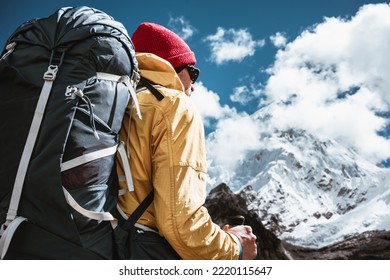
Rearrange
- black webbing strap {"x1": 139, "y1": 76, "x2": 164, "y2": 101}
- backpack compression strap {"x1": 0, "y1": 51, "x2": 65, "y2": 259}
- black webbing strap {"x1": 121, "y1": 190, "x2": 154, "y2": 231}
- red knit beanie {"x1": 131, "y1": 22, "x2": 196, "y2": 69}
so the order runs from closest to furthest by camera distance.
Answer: backpack compression strap {"x1": 0, "y1": 51, "x2": 65, "y2": 259} < black webbing strap {"x1": 121, "y1": 190, "x2": 154, "y2": 231} < black webbing strap {"x1": 139, "y1": 76, "x2": 164, "y2": 101} < red knit beanie {"x1": 131, "y1": 22, "x2": 196, "y2": 69}

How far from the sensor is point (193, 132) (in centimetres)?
223

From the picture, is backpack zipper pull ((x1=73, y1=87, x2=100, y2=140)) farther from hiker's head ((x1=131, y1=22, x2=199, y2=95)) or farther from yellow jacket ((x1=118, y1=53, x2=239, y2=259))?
hiker's head ((x1=131, y1=22, x2=199, y2=95))

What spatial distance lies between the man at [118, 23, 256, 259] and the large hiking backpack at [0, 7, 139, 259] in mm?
140

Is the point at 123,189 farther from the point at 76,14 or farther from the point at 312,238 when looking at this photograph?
the point at 312,238

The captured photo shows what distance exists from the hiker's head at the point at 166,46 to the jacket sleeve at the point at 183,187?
2.24 feet

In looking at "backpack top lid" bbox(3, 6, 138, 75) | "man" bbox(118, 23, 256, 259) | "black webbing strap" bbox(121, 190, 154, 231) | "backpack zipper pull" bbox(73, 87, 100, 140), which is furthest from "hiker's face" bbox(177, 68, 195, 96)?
"backpack zipper pull" bbox(73, 87, 100, 140)

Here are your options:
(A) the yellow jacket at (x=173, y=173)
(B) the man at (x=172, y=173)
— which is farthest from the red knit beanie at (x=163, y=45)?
(A) the yellow jacket at (x=173, y=173)

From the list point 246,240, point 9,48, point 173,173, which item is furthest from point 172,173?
point 9,48

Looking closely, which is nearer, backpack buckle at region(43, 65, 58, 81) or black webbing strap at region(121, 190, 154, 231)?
backpack buckle at region(43, 65, 58, 81)

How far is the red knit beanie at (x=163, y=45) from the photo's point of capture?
2.89 m

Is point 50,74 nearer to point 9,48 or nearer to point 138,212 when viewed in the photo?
point 9,48

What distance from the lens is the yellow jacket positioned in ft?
6.82
